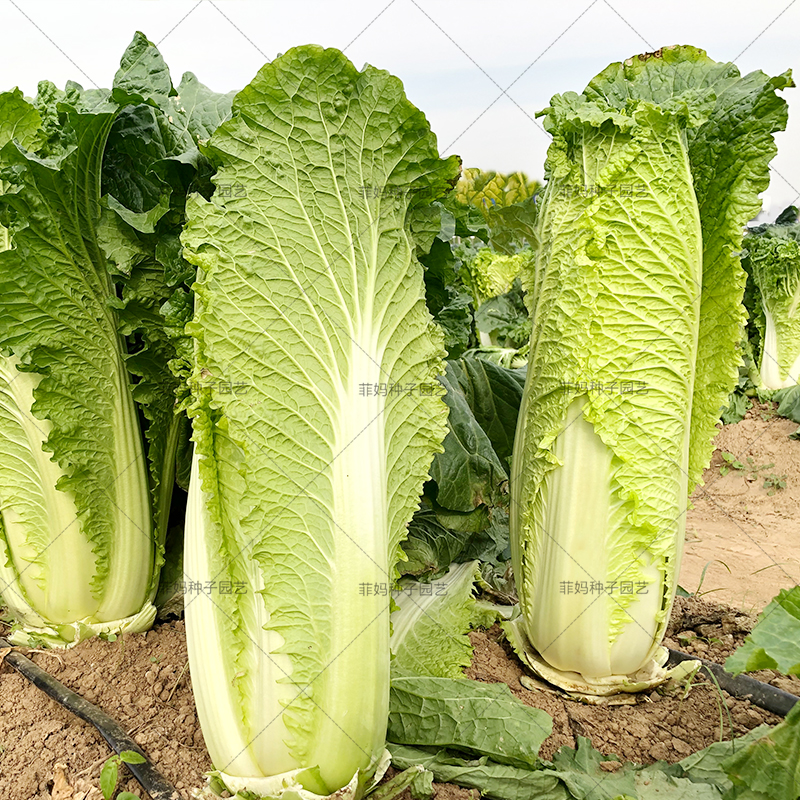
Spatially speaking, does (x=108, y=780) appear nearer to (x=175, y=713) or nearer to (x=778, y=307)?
(x=175, y=713)

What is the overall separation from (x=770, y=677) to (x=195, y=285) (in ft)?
9.76

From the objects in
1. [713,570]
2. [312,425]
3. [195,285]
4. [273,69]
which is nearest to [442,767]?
[312,425]

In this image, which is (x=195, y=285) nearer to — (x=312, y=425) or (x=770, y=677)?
(x=312, y=425)

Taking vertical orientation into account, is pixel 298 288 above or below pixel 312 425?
above

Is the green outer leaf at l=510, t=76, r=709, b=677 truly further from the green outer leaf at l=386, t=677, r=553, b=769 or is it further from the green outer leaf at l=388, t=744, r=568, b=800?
the green outer leaf at l=388, t=744, r=568, b=800

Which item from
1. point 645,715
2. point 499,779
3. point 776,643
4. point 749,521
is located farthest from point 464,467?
point 749,521

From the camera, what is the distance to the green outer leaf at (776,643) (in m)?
1.76

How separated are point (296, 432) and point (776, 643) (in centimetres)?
146

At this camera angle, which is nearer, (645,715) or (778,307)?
(645,715)

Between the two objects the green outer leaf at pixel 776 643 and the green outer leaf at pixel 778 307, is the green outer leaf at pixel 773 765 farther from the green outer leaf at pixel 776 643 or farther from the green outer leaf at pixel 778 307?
the green outer leaf at pixel 778 307

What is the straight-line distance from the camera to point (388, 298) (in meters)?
2.45

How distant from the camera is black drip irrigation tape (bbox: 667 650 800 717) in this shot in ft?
9.29

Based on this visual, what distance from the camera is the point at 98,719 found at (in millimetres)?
2611

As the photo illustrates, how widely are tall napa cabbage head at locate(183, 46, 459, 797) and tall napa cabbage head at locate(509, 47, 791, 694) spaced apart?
30.9 inches
